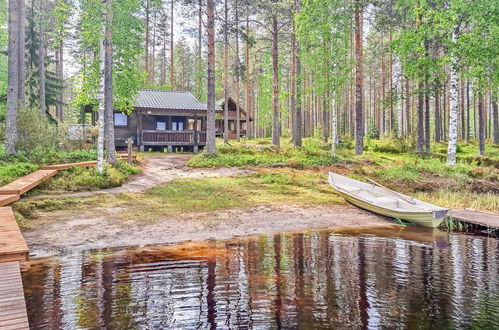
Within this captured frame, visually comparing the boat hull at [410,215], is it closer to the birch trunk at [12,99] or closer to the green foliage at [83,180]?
the green foliage at [83,180]

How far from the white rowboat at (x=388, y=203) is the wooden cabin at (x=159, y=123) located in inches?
657

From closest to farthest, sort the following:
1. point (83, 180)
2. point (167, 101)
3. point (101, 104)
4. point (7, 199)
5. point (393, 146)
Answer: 1. point (7, 199)
2. point (83, 180)
3. point (101, 104)
4. point (393, 146)
5. point (167, 101)

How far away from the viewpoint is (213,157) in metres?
19.7

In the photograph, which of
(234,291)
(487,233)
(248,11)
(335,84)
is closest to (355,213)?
(487,233)

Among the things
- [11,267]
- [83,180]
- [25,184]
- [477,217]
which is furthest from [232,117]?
[11,267]

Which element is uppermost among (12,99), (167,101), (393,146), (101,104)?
(167,101)

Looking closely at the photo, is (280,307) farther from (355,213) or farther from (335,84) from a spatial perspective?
(335,84)

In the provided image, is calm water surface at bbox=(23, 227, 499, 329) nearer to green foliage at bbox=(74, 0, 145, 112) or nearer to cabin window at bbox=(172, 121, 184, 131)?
green foliage at bbox=(74, 0, 145, 112)

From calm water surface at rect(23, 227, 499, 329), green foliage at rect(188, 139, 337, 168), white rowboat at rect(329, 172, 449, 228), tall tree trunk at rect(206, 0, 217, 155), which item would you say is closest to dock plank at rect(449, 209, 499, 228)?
white rowboat at rect(329, 172, 449, 228)

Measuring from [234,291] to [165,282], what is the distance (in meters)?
1.21

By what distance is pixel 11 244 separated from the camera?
18.1 ft

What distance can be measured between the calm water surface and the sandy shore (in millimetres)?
678

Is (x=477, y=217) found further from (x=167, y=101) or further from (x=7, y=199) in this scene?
(x=167, y=101)

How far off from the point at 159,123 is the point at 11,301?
27.2 meters
